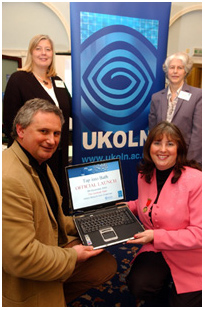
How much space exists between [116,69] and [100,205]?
177 centimetres

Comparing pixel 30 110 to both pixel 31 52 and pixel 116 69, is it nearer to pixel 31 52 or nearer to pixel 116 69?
pixel 31 52

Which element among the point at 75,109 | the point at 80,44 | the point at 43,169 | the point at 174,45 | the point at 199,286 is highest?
the point at 174,45

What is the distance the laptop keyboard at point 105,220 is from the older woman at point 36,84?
1.06m

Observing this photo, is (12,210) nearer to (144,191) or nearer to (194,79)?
(144,191)

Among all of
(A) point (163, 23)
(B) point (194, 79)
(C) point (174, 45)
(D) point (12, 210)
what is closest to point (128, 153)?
(A) point (163, 23)

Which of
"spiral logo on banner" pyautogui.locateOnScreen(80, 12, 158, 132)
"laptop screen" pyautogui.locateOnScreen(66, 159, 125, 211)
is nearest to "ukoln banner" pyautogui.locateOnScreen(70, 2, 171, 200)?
"spiral logo on banner" pyautogui.locateOnScreen(80, 12, 158, 132)

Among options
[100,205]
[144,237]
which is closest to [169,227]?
[144,237]

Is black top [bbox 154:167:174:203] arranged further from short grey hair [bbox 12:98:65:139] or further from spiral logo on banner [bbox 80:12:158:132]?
→ spiral logo on banner [bbox 80:12:158:132]

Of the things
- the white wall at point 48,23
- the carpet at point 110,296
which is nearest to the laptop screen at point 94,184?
the carpet at point 110,296

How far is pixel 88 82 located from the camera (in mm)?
2967

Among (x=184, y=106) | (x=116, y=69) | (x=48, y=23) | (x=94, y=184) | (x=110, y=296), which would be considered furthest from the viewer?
(x=48, y=23)

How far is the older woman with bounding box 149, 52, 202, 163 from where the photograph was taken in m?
2.73

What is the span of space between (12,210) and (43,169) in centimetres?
42

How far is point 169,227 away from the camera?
1.73 metres
